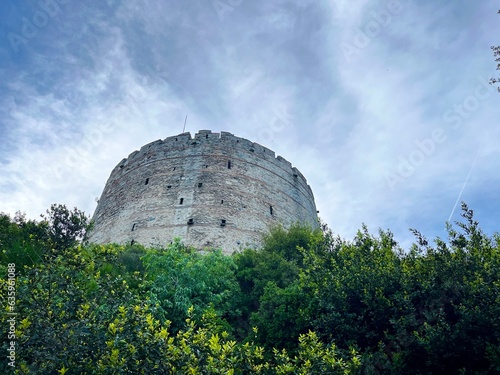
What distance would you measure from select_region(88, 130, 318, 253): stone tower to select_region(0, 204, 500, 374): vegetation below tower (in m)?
4.66

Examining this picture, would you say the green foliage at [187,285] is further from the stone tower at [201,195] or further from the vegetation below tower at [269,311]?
the stone tower at [201,195]

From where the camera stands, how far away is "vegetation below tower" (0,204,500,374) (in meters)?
4.81

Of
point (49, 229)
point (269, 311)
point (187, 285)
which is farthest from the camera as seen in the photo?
point (49, 229)

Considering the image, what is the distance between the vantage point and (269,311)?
9000 millimetres

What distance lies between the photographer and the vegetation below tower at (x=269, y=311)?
481cm

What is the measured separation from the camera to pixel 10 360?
4492 millimetres

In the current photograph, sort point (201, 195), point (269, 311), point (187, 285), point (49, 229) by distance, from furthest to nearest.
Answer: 1. point (201, 195)
2. point (49, 229)
3. point (187, 285)
4. point (269, 311)

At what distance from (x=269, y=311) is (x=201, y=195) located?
949 cm

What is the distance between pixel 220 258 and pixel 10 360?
26.5 feet

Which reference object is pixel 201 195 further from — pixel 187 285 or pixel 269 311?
pixel 269 311

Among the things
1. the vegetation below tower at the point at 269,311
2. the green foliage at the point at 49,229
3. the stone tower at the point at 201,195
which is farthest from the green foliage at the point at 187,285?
the stone tower at the point at 201,195

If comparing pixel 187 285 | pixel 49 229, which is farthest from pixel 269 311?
pixel 49 229

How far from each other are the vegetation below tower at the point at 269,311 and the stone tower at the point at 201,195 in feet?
15.3

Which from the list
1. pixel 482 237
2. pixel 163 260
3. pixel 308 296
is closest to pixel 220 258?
pixel 163 260
